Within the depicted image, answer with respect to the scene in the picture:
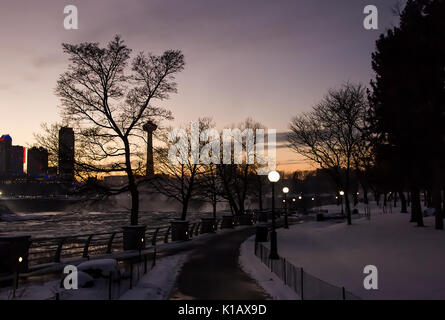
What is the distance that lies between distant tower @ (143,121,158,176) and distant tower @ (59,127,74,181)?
4.66 meters

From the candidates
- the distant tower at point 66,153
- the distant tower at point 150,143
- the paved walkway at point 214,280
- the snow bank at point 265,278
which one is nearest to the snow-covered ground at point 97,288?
the paved walkway at point 214,280

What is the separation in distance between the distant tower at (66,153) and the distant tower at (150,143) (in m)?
4.66

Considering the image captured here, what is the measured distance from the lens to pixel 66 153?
2164 cm

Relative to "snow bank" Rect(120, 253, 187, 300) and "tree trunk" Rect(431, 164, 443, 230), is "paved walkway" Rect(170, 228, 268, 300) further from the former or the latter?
"tree trunk" Rect(431, 164, 443, 230)

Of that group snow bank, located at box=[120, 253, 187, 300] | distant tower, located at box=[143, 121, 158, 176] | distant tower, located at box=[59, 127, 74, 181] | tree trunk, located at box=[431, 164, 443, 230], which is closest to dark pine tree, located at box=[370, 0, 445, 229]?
tree trunk, located at box=[431, 164, 443, 230]

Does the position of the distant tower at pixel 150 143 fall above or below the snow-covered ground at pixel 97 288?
above

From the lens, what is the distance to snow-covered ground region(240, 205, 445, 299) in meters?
12.8

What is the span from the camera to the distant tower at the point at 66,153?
21328 mm

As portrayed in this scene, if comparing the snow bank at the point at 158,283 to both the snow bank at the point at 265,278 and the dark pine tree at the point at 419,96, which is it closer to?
the snow bank at the point at 265,278

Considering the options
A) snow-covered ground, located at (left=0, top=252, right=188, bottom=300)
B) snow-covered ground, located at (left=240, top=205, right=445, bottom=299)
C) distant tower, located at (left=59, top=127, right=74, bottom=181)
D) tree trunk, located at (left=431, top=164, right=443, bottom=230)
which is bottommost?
snow-covered ground, located at (left=240, top=205, right=445, bottom=299)

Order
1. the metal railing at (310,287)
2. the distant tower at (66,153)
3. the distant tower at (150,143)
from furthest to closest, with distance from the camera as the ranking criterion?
the distant tower at (150,143), the distant tower at (66,153), the metal railing at (310,287)

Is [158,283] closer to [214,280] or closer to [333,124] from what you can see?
[214,280]

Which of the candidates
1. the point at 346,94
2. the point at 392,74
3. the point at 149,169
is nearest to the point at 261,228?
the point at 149,169

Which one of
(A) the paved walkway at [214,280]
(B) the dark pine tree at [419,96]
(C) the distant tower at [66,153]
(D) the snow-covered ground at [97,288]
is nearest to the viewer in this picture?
(D) the snow-covered ground at [97,288]
